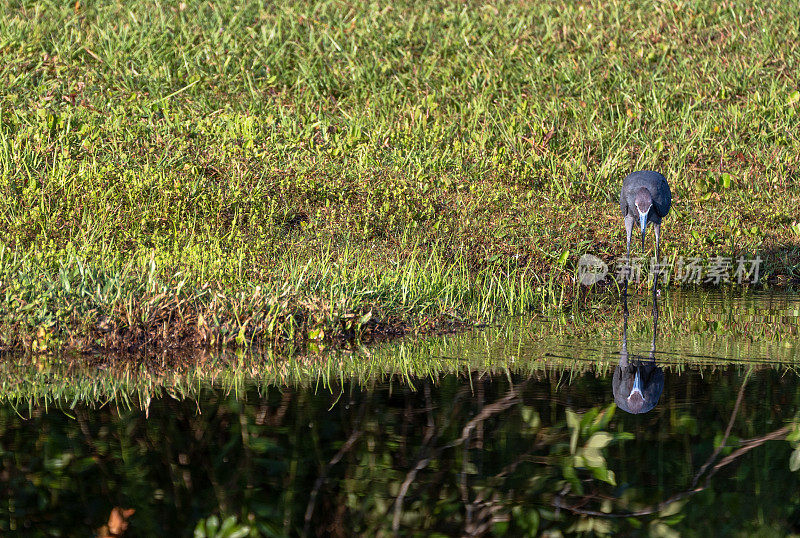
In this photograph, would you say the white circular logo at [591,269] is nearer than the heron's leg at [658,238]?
Yes

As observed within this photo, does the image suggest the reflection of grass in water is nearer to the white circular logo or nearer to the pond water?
the pond water

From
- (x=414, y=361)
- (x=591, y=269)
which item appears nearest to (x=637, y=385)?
(x=414, y=361)

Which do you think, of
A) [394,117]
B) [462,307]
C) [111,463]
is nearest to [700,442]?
[111,463]

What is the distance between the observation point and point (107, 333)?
660 cm

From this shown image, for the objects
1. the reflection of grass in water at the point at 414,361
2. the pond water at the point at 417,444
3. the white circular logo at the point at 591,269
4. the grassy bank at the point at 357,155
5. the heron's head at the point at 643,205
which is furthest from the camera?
the heron's head at the point at 643,205

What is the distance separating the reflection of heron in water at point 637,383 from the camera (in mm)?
5605

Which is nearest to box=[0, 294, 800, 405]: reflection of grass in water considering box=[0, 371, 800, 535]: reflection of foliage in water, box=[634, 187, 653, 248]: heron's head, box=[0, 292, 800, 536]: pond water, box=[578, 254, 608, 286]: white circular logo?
box=[0, 292, 800, 536]: pond water

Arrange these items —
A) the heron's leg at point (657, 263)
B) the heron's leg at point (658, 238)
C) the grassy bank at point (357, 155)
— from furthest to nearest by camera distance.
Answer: the heron's leg at point (658, 238), the heron's leg at point (657, 263), the grassy bank at point (357, 155)

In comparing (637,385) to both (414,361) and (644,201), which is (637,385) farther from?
(644,201)

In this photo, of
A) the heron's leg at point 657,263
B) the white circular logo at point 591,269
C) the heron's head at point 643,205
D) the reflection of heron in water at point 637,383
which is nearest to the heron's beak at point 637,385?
the reflection of heron in water at point 637,383

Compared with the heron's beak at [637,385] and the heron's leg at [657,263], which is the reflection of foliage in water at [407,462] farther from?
the heron's leg at [657,263]

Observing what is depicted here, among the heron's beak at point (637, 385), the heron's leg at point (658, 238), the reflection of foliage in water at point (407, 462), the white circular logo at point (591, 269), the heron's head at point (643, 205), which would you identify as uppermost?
the heron's head at point (643, 205)

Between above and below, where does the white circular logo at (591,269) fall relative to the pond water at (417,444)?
above

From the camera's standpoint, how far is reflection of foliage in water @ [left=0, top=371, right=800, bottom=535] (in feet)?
13.6
